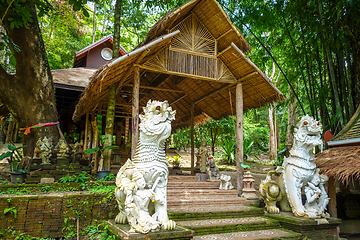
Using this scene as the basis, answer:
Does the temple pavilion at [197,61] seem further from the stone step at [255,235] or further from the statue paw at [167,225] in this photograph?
the statue paw at [167,225]

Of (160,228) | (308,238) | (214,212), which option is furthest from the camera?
(214,212)

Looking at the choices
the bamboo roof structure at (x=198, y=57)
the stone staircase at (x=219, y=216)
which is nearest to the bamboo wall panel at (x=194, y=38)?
the bamboo roof structure at (x=198, y=57)

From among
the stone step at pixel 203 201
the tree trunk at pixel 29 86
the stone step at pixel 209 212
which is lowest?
the stone step at pixel 209 212

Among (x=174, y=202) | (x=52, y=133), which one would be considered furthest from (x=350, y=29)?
(x=52, y=133)

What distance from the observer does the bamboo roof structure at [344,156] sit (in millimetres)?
4133

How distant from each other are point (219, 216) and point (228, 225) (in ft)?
1.35

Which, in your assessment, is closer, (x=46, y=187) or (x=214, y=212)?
(x=214, y=212)

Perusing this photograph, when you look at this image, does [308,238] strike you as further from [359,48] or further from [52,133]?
[52,133]

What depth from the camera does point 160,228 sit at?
312cm

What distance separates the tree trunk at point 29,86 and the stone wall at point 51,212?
9.85 ft

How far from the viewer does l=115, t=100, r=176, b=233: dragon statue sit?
3.10 meters

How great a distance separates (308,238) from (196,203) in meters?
1.99

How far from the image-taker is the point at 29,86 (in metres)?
6.99

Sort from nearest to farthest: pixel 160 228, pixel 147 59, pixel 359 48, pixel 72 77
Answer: pixel 160 228 < pixel 359 48 < pixel 147 59 < pixel 72 77
